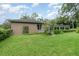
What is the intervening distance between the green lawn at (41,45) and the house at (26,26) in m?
0.07

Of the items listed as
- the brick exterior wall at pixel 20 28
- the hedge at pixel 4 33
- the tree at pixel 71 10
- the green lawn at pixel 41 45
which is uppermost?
the tree at pixel 71 10

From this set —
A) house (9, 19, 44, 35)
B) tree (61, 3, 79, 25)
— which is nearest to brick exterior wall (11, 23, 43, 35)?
house (9, 19, 44, 35)

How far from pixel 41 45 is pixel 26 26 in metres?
0.33

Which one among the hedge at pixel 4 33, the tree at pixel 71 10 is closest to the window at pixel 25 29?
the hedge at pixel 4 33

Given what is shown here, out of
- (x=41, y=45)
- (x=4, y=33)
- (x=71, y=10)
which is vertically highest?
(x=71, y=10)

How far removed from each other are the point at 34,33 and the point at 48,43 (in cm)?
24

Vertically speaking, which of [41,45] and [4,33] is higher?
[4,33]

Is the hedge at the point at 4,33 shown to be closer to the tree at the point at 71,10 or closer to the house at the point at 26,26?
the house at the point at 26,26

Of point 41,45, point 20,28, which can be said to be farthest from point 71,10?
point 20,28

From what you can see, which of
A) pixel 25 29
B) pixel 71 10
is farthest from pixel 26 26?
pixel 71 10

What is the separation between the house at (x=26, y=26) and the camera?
281 centimetres

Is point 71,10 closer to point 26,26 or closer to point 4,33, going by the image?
point 26,26

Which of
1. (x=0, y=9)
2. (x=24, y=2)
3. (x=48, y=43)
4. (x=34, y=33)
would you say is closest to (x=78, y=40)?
(x=48, y=43)

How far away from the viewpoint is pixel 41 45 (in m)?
2.80
